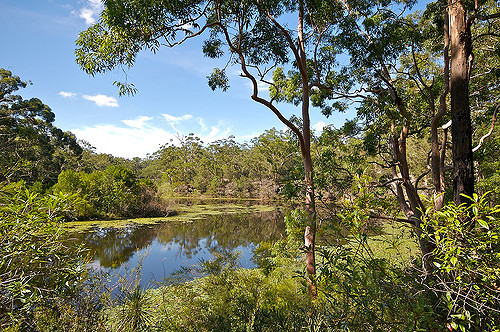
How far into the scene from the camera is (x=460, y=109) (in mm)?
2674

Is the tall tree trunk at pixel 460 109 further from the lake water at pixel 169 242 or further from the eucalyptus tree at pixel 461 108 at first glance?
the lake water at pixel 169 242

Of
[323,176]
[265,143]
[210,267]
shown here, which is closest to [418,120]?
[323,176]

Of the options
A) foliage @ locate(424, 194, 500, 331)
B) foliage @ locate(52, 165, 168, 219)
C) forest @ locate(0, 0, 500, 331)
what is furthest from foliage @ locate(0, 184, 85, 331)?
foliage @ locate(52, 165, 168, 219)

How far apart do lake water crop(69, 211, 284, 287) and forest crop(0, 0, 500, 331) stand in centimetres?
266

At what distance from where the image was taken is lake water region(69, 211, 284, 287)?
7.59 meters

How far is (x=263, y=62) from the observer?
506 centimetres

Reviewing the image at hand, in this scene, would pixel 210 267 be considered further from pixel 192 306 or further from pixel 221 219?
pixel 221 219

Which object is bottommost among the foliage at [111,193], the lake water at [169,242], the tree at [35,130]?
the lake water at [169,242]

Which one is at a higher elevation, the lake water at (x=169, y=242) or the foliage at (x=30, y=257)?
the foliage at (x=30, y=257)

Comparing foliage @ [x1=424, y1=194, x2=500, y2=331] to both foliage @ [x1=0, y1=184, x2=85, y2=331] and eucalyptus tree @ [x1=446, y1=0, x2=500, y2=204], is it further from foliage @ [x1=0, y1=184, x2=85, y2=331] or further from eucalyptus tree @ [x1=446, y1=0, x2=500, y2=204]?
foliage @ [x1=0, y1=184, x2=85, y2=331]

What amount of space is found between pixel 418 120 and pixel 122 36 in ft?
17.4

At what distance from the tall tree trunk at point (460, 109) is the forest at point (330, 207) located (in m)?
0.01

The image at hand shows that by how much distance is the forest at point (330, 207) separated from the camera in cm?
147

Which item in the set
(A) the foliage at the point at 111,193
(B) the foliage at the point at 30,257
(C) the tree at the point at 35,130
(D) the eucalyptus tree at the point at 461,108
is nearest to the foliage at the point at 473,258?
(D) the eucalyptus tree at the point at 461,108
